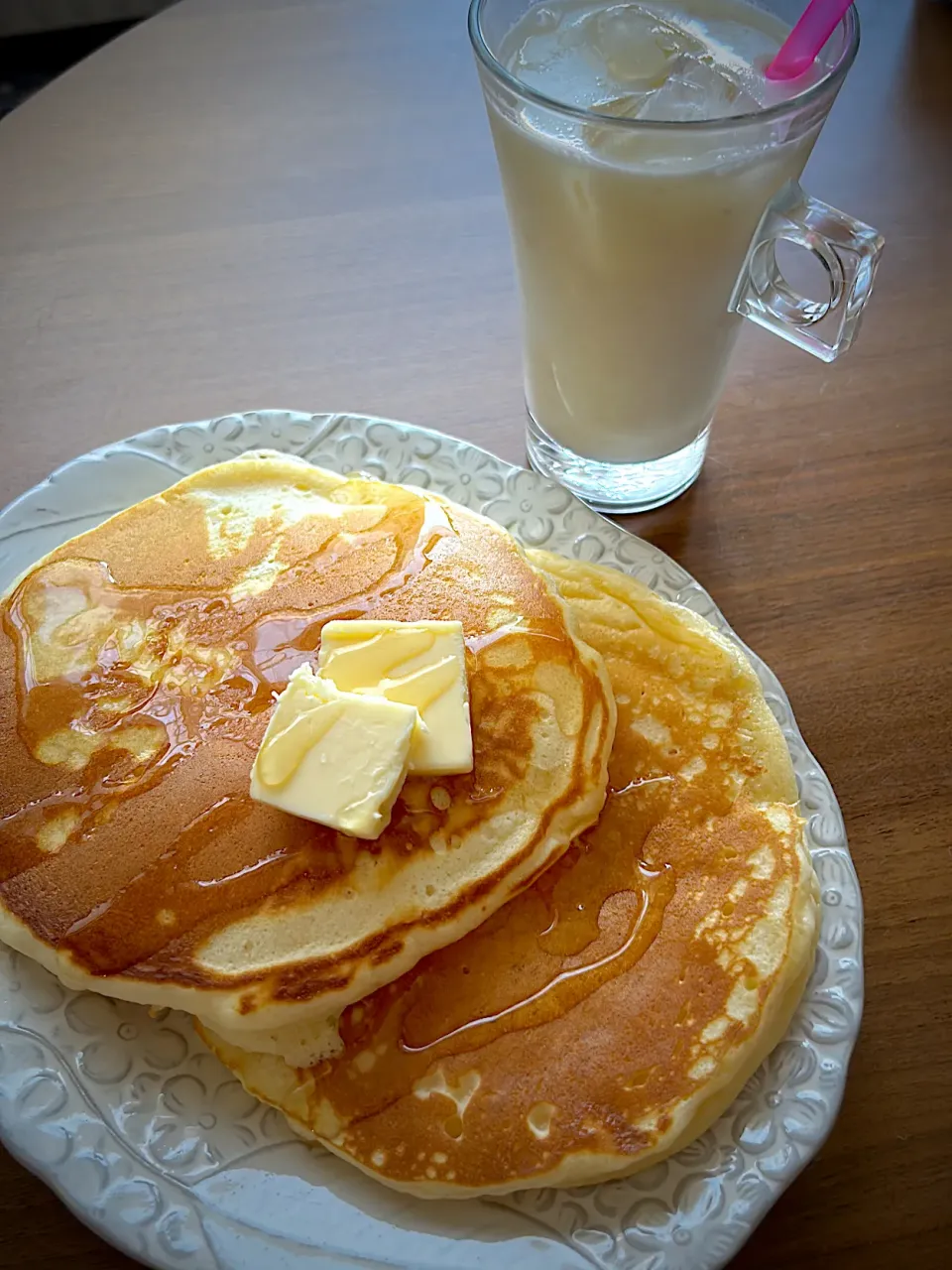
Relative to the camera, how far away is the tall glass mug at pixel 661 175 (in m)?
1.02

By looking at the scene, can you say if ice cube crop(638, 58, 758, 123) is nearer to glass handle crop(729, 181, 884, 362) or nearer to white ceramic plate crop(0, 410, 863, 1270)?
glass handle crop(729, 181, 884, 362)

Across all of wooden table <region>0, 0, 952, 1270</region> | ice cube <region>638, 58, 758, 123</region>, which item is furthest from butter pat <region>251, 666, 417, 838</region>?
ice cube <region>638, 58, 758, 123</region>

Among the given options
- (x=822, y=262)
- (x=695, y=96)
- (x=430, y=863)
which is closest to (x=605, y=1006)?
(x=430, y=863)

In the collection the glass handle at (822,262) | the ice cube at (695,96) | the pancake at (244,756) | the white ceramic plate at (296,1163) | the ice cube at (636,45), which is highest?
the ice cube at (636,45)

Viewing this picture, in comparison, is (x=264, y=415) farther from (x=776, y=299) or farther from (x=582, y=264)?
(x=776, y=299)

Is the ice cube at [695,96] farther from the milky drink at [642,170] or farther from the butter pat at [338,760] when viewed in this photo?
the butter pat at [338,760]

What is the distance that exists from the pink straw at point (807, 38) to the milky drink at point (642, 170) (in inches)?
0.8

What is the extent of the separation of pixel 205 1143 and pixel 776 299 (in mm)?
1027

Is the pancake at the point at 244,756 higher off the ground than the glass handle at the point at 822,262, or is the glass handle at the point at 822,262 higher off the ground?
the glass handle at the point at 822,262

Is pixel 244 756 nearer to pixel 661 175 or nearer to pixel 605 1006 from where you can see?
pixel 605 1006

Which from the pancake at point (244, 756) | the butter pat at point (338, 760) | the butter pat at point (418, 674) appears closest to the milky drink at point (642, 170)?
the pancake at point (244, 756)

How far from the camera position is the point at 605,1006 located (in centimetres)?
99

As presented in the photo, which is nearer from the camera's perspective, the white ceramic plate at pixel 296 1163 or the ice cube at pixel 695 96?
the white ceramic plate at pixel 296 1163

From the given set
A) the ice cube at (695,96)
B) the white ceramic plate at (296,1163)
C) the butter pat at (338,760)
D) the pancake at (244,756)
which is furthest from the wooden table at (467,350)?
the ice cube at (695,96)
